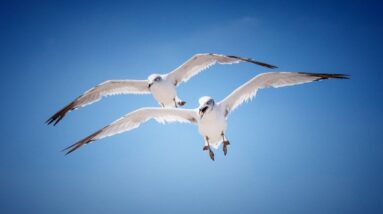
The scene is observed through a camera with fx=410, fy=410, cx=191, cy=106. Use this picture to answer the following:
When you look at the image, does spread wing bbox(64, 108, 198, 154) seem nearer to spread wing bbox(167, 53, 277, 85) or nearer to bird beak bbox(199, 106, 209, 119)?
bird beak bbox(199, 106, 209, 119)

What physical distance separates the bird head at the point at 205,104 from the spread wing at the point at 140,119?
0.61 meters

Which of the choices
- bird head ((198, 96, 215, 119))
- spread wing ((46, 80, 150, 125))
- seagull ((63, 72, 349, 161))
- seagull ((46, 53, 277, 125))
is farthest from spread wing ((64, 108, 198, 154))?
spread wing ((46, 80, 150, 125))

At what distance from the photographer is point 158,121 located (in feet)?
32.3

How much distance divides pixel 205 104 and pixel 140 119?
6.14 feet

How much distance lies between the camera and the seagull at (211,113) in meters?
9.14

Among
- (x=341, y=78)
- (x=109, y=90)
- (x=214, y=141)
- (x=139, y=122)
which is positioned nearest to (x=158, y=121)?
(x=139, y=122)

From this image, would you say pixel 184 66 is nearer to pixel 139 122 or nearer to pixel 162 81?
pixel 162 81

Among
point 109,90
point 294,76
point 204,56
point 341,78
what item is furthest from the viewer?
point 109,90

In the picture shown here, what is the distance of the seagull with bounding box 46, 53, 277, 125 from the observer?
11.7 m

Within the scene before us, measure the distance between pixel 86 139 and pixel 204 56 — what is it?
4.00m

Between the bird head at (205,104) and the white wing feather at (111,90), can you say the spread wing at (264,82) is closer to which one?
the bird head at (205,104)

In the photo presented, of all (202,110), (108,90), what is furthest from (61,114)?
(202,110)

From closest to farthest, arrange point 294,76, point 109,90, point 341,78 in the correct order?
point 341,78 < point 294,76 < point 109,90

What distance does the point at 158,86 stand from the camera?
1178cm
